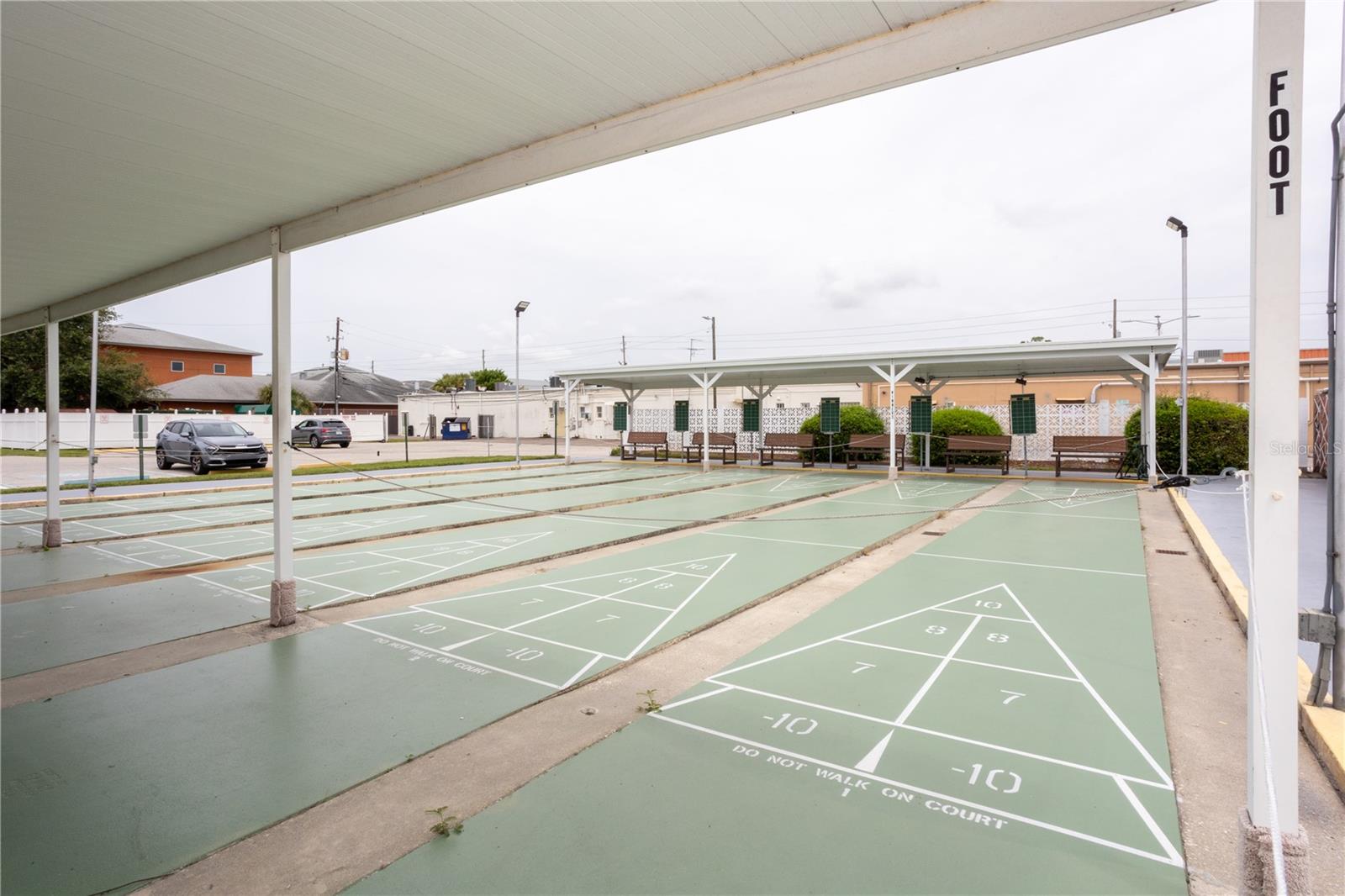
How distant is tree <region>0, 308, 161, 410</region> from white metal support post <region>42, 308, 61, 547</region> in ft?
105

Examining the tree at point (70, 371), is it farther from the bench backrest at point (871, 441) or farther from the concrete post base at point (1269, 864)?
the concrete post base at point (1269, 864)

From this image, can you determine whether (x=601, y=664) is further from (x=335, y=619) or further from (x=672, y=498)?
(x=672, y=498)

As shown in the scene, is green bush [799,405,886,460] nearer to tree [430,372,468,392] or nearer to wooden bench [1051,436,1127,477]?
wooden bench [1051,436,1127,477]

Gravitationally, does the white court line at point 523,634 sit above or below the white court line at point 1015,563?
below

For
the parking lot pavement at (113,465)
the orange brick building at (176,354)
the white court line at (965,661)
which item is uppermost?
the orange brick building at (176,354)

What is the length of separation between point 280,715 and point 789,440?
19.3 meters

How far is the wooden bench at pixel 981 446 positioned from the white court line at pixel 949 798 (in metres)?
16.9

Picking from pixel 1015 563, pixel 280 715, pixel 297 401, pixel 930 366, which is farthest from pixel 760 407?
pixel 297 401

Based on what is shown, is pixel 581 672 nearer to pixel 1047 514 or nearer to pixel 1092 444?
pixel 1047 514

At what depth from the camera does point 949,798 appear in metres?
2.86

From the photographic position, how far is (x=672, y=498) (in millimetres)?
14109

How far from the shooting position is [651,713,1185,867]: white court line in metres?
2.51

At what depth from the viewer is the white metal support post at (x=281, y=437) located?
5359mm

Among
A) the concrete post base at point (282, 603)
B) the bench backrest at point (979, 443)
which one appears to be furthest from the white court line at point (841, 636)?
the bench backrest at point (979, 443)
